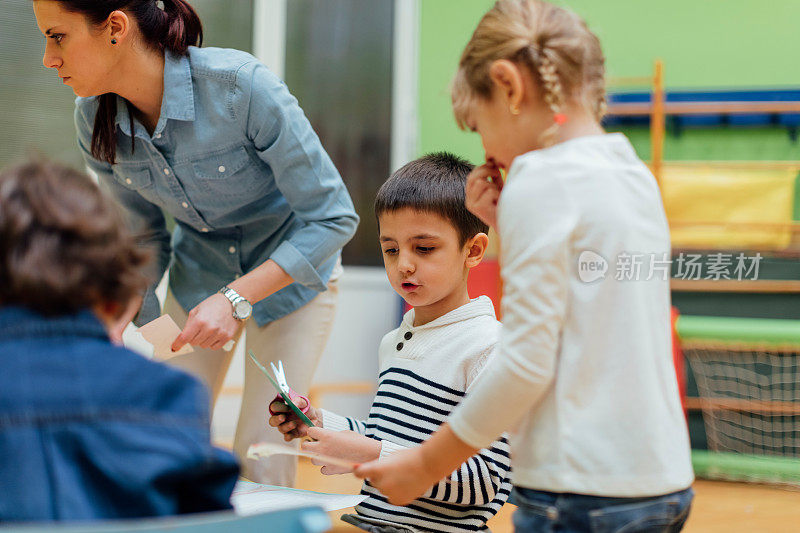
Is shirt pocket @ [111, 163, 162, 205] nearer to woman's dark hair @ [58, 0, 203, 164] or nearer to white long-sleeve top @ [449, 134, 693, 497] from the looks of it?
woman's dark hair @ [58, 0, 203, 164]

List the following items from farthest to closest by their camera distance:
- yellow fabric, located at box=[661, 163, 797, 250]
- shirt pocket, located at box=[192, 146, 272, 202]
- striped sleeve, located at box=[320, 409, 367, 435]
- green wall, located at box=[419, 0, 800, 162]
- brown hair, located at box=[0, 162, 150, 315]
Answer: green wall, located at box=[419, 0, 800, 162] → yellow fabric, located at box=[661, 163, 797, 250] → shirt pocket, located at box=[192, 146, 272, 202] → striped sleeve, located at box=[320, 409, 367, 435] → brown hair, located at box=[0, 162, 150, 315]

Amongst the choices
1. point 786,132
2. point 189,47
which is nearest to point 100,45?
point 189,47

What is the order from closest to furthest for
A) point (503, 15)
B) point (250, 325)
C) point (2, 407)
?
point (2, 407) → point (503, 15) → point (250, 325)

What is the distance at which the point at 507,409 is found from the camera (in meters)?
0.82

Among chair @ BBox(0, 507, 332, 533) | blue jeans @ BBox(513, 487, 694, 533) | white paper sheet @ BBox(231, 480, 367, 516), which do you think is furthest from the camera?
white paper sheet @ BBox(231, 480, 367, 516)

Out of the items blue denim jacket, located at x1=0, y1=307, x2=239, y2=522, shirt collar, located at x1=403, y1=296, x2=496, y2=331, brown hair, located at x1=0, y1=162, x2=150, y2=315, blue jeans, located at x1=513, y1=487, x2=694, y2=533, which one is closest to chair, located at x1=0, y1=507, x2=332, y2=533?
blue denim jacket, located at x1=0, y1=307, x2=239, y2=522

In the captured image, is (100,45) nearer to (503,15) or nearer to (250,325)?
(250,325)

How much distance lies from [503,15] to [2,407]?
2.25 ft

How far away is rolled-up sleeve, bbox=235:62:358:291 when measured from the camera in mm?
1452

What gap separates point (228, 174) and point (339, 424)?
0.55 m

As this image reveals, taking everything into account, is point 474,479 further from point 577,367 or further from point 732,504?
point 732,504

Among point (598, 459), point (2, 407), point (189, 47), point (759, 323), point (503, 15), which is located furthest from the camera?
point (759, 323)

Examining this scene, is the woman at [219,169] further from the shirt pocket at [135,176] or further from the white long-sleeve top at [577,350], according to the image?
the white long-sleeve top at [577,350]

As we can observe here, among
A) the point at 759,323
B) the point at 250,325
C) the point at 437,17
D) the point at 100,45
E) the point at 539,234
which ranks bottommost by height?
the point at 759,323
